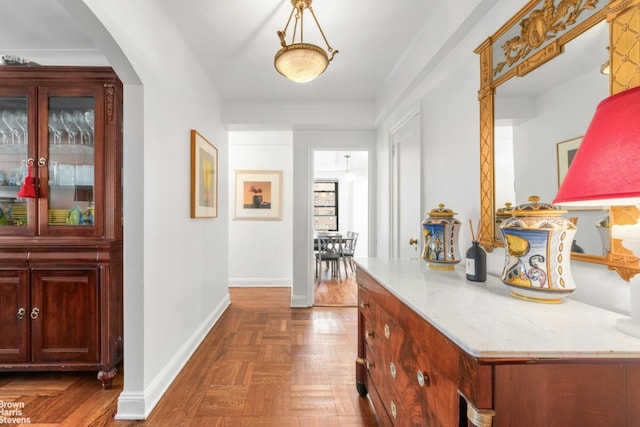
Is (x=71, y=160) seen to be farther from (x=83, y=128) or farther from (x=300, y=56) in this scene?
(x=300, y=56)

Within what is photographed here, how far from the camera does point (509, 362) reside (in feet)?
1.95

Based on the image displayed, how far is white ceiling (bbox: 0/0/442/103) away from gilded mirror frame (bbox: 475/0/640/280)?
747 millimetres

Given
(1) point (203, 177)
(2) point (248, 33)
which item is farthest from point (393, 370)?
(2) point (248, 33)

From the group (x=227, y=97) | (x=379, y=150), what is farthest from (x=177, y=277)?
(x=379, y=150)

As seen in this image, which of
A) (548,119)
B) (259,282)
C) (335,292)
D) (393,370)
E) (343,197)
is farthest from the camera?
(343,197)

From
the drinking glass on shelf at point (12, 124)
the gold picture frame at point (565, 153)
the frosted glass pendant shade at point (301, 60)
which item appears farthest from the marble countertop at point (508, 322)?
the drinking glass on shelf at point (12, 124)

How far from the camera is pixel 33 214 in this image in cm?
184

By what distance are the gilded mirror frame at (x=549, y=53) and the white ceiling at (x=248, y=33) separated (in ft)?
2.45

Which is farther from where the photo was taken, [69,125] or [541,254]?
[69,125]

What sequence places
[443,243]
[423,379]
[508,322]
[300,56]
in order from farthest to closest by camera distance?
[300,56], [443,243], [423,379], [508,322]

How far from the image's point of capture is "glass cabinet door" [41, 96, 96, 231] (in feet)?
6.16

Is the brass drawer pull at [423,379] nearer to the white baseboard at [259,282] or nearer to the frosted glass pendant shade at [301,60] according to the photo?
the frosted glass pendant shade at [301,60]

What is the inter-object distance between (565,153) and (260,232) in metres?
4.06

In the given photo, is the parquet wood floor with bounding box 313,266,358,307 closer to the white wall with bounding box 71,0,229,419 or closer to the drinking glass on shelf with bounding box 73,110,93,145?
the white wall with bounding box 71,0,229,419
